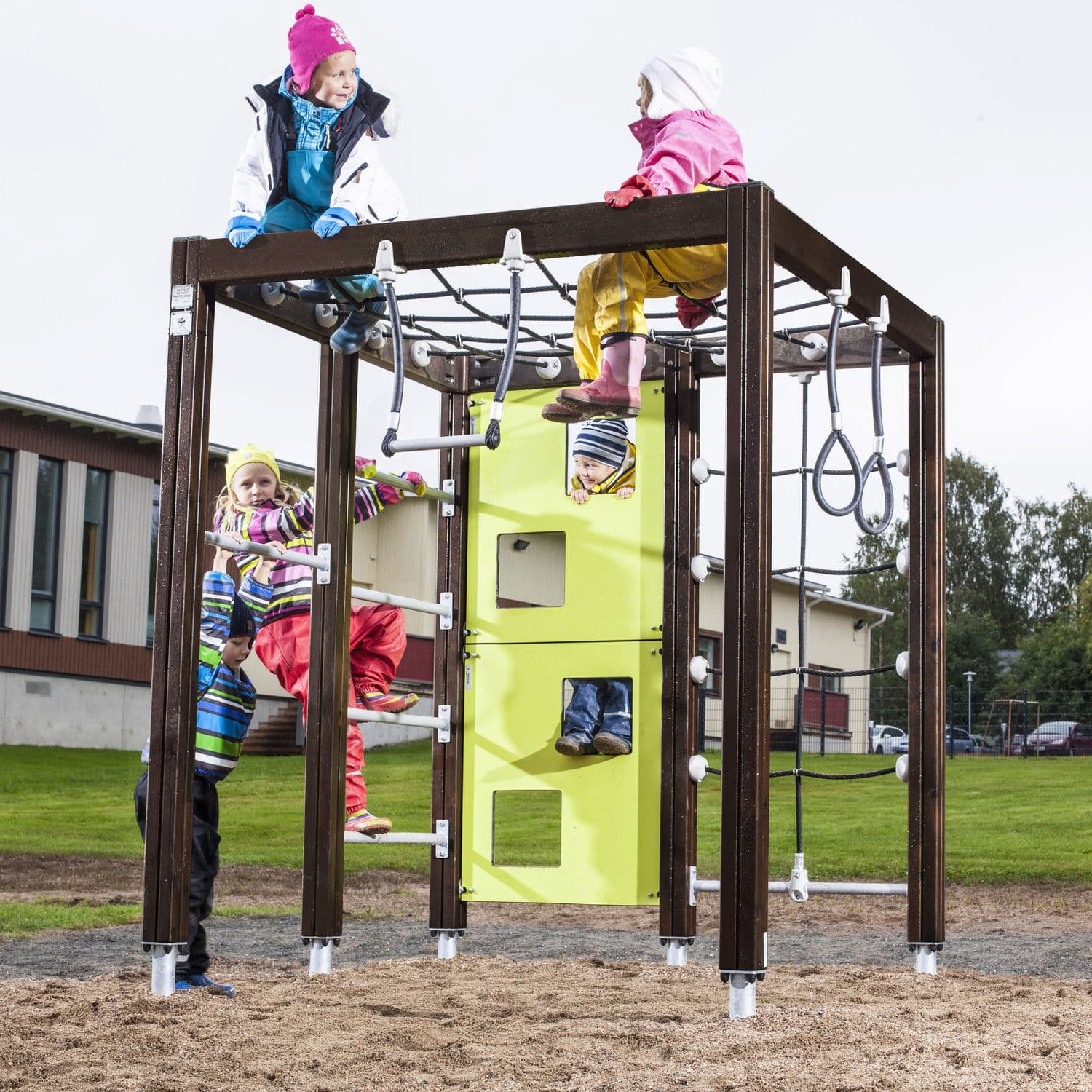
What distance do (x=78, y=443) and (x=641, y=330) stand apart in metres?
20.8

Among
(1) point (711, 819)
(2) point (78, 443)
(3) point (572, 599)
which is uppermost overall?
(2) point (78, 443)

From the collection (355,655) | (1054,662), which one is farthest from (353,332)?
(1054,662)

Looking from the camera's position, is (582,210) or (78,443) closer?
(582,210)

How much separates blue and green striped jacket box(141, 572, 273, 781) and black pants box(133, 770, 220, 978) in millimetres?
91

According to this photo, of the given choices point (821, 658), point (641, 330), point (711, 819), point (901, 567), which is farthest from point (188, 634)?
point (821, 658)

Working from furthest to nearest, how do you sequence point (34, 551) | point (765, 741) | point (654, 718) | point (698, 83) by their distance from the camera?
point (34, 551)
point (654, 718)
point (698, 83)
point (765, 741)

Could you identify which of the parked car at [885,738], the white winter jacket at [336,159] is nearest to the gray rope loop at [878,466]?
the white winter jacket at [336,159]

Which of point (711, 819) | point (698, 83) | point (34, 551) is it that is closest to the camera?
point (698, 83)

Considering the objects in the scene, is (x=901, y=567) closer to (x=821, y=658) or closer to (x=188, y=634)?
(x=188, y=634)

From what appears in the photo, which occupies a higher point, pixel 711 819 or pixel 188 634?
pixel 188 634

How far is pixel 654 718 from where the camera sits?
6.16 metres

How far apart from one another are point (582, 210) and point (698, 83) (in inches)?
23.3

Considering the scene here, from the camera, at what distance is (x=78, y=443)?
2398cm

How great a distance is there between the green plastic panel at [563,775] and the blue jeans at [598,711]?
0.14 ft
